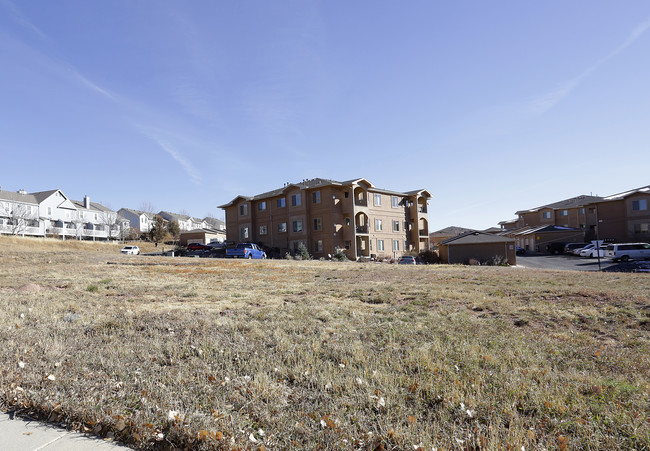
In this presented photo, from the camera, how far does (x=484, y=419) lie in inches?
168

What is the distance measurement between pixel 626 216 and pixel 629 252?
19.2 metres

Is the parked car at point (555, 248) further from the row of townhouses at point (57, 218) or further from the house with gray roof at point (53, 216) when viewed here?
the house with gray roof at point (53, 216)

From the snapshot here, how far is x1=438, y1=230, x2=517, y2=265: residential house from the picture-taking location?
45281mm

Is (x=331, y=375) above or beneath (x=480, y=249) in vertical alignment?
beneath

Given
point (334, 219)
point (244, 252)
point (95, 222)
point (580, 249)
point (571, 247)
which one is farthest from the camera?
point (95, 222)

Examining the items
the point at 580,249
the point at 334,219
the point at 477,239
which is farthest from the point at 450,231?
the point at 334,219

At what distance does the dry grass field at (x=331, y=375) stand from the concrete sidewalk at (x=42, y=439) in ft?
0.47

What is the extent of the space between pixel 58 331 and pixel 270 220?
49012 millimetres

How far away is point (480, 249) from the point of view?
1832 inches

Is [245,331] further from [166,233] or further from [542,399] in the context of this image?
[166,233]

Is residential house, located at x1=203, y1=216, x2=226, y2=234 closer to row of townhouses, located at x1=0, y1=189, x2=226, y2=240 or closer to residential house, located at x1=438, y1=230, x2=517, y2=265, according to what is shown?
row of townhouses, located at x1=0, y1=189, x2=226, y2=240

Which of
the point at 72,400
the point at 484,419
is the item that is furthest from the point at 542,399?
the point at 72,400

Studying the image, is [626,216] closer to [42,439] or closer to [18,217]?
[42,439]

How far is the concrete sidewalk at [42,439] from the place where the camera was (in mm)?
3453
